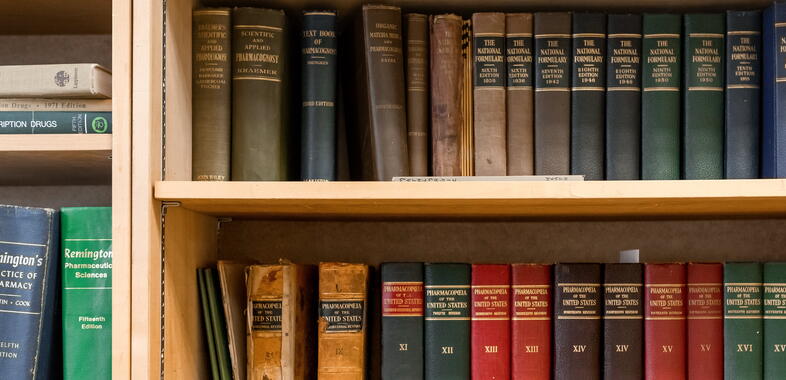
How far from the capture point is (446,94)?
1.01 meters

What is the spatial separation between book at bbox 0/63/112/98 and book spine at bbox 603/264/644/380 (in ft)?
2.31

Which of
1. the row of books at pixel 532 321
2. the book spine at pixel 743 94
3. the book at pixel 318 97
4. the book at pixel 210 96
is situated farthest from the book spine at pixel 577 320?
the book at pixel 210 96

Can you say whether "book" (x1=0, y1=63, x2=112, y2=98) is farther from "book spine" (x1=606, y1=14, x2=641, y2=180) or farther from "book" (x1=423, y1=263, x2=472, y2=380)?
"book spine" (x1=606, y1=14, x2=641, y2=180)

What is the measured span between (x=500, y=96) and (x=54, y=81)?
573 millimetres

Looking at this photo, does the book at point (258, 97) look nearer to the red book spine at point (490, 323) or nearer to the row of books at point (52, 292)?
the row of books at point (52, 292)

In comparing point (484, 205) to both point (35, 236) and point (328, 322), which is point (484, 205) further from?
point (35, 236)

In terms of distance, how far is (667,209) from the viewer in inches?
40.1

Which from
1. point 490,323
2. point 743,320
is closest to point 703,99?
point 743,320

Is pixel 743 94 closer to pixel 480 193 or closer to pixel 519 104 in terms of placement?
pixel 519 104

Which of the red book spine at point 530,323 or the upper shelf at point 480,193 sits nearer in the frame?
the upper shelf at point 480,193

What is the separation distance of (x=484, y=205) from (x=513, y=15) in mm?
269

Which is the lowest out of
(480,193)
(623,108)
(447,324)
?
(447,324)

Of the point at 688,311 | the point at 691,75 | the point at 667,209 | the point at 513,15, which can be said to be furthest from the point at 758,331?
the point at 513,15

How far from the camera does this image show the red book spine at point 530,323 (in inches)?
39.2
